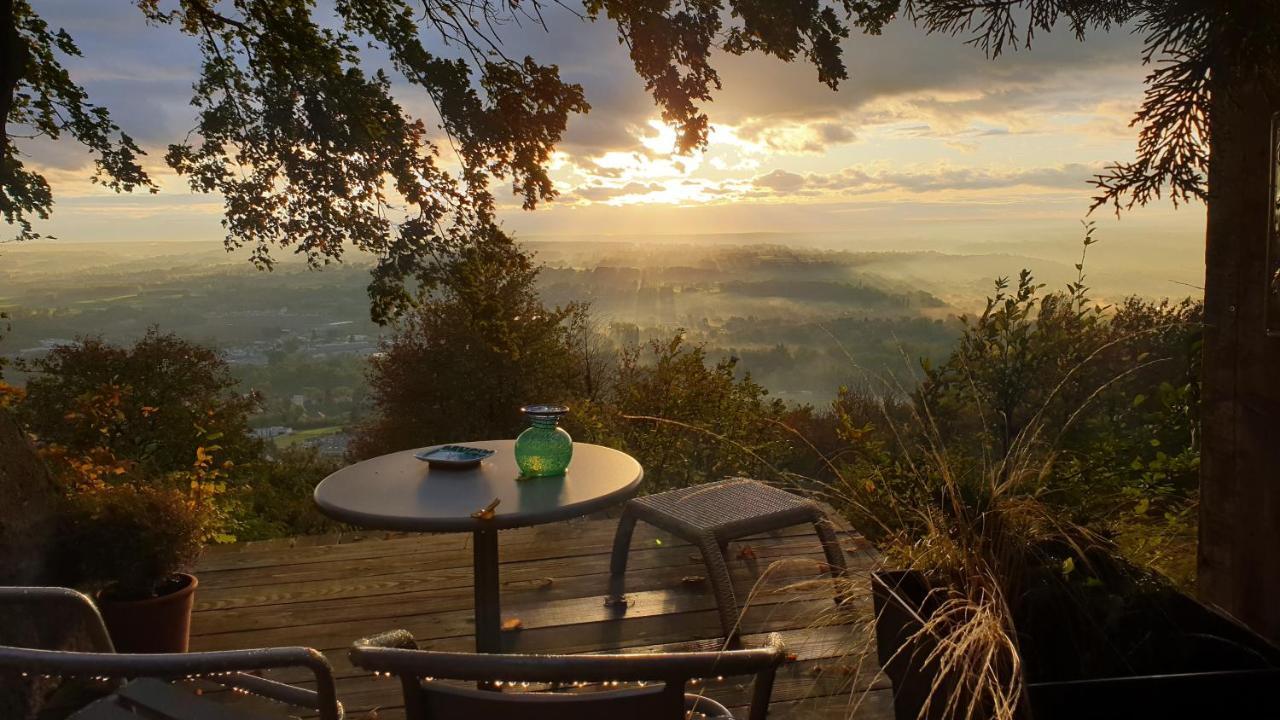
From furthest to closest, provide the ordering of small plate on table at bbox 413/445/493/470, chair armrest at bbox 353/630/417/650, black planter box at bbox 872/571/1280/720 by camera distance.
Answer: small plate on table at bbox 413/445/493/470
chair armrest at bbox 353/630/417/650
black planter box at bbox 872/571/1280/720

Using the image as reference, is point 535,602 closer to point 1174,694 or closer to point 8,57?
point 1174,694

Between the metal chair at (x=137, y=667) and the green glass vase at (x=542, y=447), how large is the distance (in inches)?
44.9

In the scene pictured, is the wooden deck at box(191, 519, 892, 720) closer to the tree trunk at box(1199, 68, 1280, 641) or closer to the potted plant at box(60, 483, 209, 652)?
the potted plant at box(60, 483, 209, 652)

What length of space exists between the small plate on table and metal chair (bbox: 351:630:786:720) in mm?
1712

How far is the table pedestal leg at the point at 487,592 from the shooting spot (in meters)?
2.51

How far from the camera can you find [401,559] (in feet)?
12.3

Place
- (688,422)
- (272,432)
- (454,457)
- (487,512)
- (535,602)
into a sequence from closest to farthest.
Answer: (487,512)
(454,457)
(535,602)
(688,422)
(272,432)

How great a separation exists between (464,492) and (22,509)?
140 centimetres

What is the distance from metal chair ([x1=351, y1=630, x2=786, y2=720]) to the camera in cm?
104

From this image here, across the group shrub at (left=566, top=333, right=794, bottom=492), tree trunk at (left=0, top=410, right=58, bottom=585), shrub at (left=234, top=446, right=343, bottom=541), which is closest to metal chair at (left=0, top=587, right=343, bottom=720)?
tree trunk at (left=0, top=410, right=58, bottom=585)

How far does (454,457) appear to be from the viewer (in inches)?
113

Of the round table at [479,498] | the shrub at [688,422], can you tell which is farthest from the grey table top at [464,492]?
the shrub at [688,422]

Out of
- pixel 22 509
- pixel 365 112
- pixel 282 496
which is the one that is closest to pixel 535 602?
pixel 22 509

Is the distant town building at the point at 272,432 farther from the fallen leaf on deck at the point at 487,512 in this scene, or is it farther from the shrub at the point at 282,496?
the fallen leaf on deck at the point at 487,512
